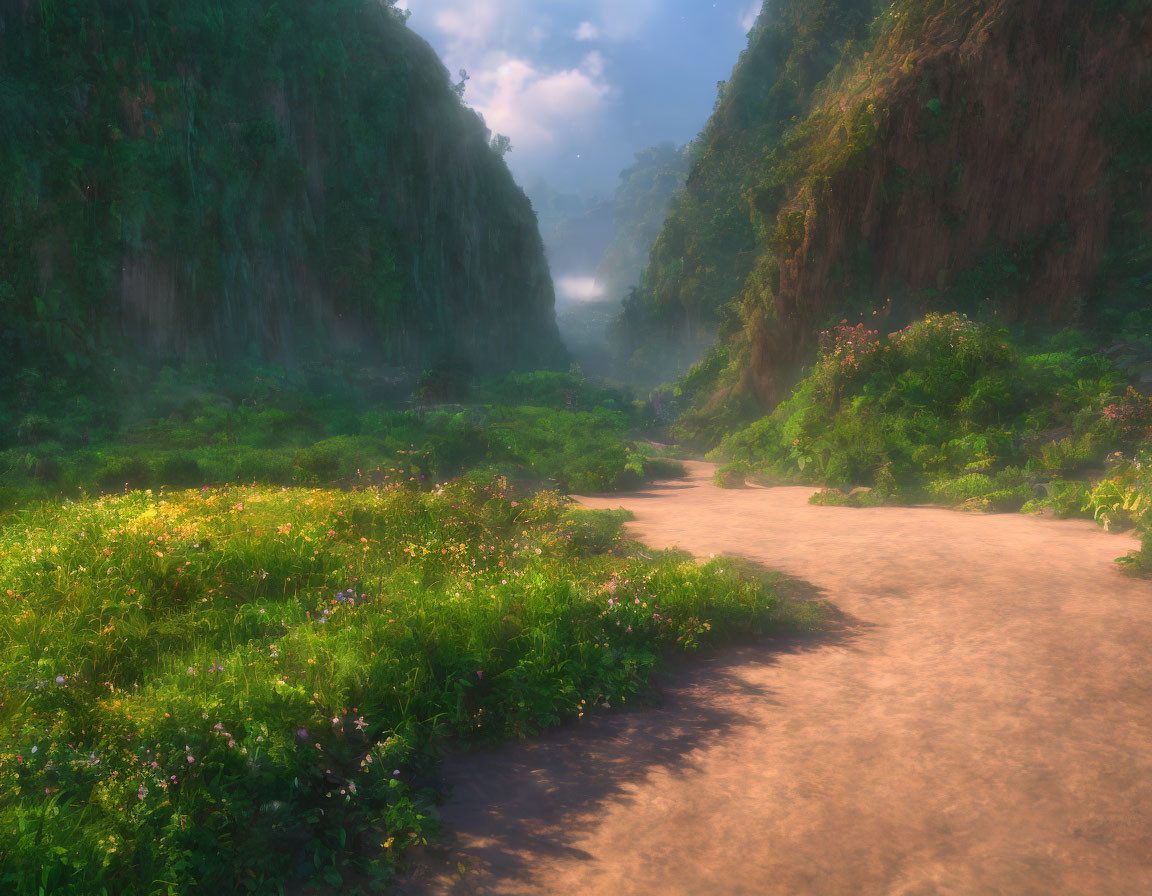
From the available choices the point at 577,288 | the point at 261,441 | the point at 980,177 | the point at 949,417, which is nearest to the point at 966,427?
the point at 949,417

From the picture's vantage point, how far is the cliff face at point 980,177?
12961 mm

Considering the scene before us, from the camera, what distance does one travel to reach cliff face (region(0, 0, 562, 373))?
1569 centimetres

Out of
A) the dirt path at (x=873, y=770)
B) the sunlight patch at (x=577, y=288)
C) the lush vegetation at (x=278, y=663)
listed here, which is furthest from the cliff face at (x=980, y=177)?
the sunlight patch at (x=577, y=288)

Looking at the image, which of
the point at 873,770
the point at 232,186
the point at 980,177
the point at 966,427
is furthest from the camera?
the point at 232,186

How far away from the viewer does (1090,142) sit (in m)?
13.1

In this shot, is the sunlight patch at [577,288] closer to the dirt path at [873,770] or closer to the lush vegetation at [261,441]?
the lush vegetation at [261,441]

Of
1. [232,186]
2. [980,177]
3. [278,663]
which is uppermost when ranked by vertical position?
[232,186]

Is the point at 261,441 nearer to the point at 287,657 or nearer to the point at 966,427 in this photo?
the point at 287,657

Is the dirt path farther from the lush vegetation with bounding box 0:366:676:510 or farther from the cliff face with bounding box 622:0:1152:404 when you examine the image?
the cliff face with bounding box 622:0:1152:404

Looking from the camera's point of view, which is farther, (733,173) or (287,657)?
(733,173)

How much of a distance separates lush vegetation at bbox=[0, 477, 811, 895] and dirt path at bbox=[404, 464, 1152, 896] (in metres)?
0.36

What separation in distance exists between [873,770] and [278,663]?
3.13 m

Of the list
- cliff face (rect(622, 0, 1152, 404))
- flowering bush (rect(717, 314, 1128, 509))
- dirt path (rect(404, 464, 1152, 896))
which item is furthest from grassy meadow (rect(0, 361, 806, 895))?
cliff face (rect(622, 0, 1152, 404))

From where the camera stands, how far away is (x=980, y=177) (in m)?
13.8
